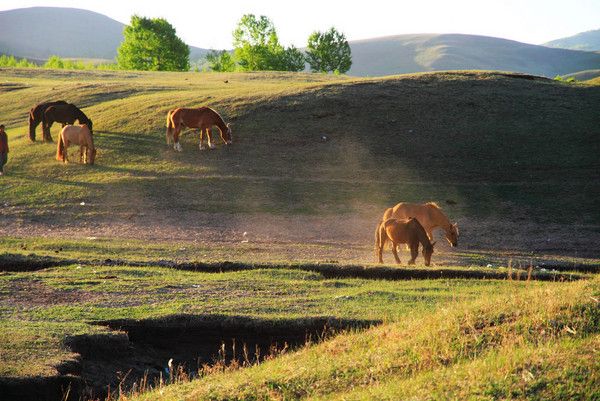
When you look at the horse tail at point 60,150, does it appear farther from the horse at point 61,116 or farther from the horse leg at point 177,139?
the horse leg at point 177,139

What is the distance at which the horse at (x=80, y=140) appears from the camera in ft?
101

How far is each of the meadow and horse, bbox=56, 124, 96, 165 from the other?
0.93m

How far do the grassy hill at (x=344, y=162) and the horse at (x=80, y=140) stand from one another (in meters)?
0.58

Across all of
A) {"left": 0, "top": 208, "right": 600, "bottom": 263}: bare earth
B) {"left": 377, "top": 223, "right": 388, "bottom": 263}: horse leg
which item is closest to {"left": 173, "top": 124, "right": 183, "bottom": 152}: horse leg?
{"left": 0, "top": 208, "right": 600, "bottom": 263}: bare earth

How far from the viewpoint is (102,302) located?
43.3 ft

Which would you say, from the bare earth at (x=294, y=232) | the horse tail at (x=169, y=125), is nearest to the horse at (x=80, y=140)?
the horse tail at (x=169, y=125)

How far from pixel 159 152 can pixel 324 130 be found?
23.4 ft

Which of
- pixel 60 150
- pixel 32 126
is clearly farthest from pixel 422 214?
pixel 32 126

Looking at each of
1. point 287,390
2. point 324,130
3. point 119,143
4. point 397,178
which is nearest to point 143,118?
point 119,143

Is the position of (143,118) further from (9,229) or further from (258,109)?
(9,229)

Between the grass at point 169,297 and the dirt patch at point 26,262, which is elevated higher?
the grass at point 169,297

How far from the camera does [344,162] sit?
31.6m

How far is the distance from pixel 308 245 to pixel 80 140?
13.2 meters

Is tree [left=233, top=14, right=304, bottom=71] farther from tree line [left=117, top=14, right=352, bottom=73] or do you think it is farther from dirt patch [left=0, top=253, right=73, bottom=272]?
dirt patch [left=0, top=253, right=73, bottom=272]
